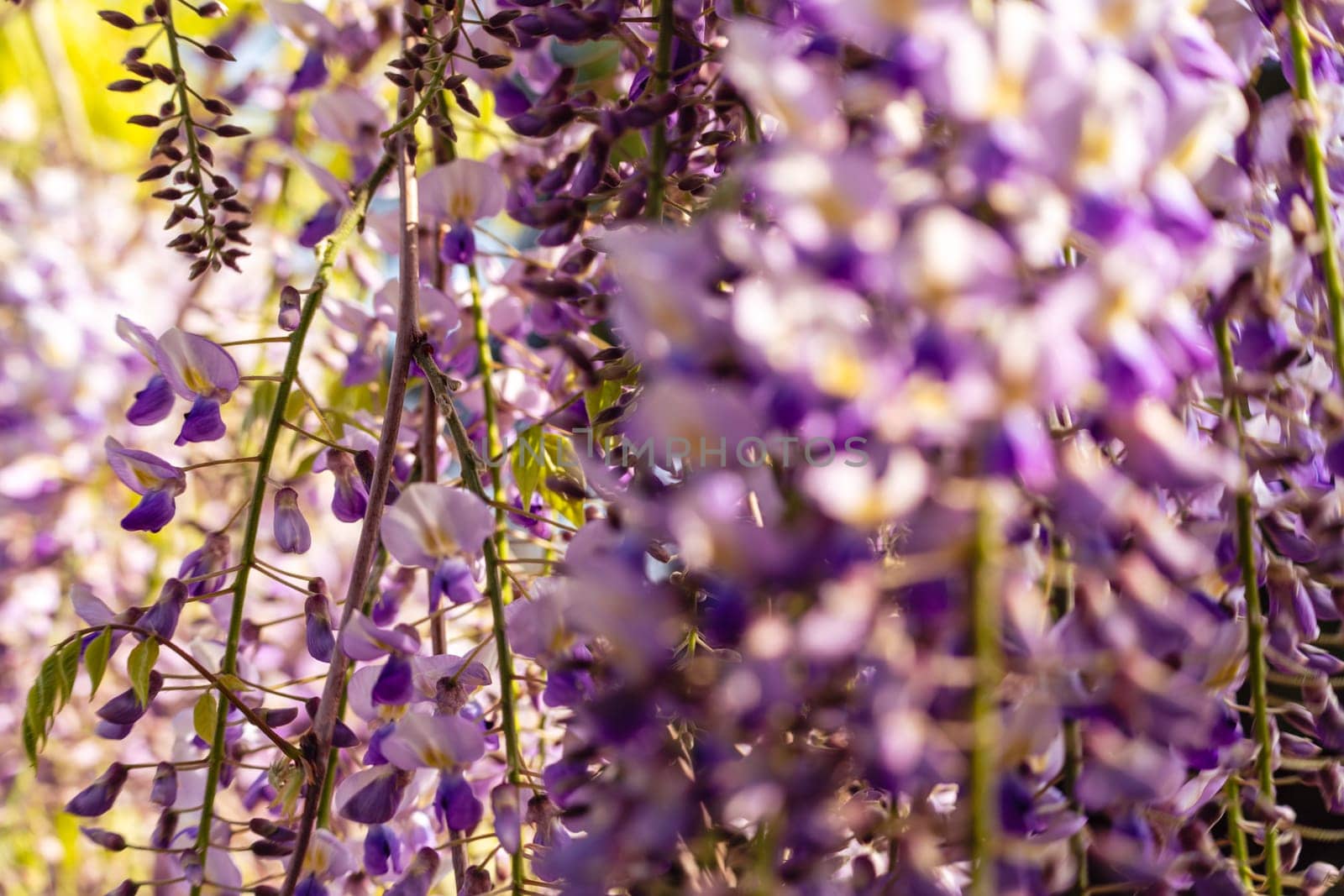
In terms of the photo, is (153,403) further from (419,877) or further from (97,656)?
(419,877)

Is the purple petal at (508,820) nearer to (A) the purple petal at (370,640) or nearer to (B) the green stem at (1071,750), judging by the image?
(A) the purple petal at (370,640)

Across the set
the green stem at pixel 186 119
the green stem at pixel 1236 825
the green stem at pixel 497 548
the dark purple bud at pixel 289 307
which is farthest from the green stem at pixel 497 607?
the green stem at pixel 1236 825

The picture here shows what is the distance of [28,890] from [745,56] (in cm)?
143

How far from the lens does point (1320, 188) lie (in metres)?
0.46

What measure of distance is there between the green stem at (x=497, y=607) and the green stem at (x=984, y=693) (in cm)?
28

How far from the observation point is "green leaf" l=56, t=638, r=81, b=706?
0.59 meters

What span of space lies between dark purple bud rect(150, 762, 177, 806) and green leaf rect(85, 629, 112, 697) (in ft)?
0.22

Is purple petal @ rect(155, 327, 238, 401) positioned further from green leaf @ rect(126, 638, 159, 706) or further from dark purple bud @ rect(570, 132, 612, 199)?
dark purple bud @ rect(570, 132, 612, 199)

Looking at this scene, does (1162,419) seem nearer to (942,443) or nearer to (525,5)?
(942,443)

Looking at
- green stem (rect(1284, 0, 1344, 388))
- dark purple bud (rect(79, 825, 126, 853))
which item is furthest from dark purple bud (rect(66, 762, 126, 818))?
green stem (rect(1284, 0, 1344, 388))

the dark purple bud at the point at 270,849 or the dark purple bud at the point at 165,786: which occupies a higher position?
the dark purple bud at the point at 270,849

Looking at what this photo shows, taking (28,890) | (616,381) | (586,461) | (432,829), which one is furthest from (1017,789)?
(28,890)

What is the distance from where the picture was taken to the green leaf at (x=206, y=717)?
65 cm

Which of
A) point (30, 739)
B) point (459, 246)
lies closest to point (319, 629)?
point (30, 739)
